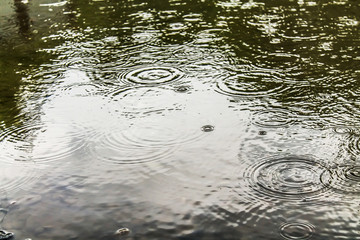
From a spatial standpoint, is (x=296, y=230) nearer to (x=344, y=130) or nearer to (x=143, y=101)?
(x=344, y=130)

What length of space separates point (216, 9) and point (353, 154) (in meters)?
4.48

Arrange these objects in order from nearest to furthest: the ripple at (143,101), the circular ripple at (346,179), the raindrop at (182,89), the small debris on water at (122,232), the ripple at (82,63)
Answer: the small debris on water at (122,232) < the circular ripple at (346,179) < the ripple at (143,101) < the raindrop at (182,89) < the ripple at (82,63)

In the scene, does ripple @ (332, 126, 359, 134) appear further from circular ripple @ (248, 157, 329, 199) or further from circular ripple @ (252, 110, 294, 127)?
circular ripple @ (248, 157, 329, 199)

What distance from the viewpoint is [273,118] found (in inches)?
148

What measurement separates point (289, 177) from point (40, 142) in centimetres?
194

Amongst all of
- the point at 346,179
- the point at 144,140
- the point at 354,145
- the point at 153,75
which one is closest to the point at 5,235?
the point at 144,140

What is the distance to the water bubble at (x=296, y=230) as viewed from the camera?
8.14 ft

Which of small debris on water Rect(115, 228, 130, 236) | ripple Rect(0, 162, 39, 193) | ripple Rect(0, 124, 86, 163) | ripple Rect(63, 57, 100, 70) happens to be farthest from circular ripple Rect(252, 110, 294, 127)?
ripple Rect(63, 57, 100, 70)

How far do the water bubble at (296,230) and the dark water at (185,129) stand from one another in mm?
10

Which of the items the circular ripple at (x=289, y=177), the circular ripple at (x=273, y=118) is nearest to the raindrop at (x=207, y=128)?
the circular ripple at (x=273, y=118)

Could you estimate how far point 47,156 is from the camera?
136 inches

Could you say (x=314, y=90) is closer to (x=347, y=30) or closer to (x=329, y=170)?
(x=329, y=170)

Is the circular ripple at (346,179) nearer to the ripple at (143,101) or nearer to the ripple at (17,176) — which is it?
the ripple at (143,101)

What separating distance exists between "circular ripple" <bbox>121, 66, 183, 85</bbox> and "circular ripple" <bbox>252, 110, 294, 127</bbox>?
3.90 ft
